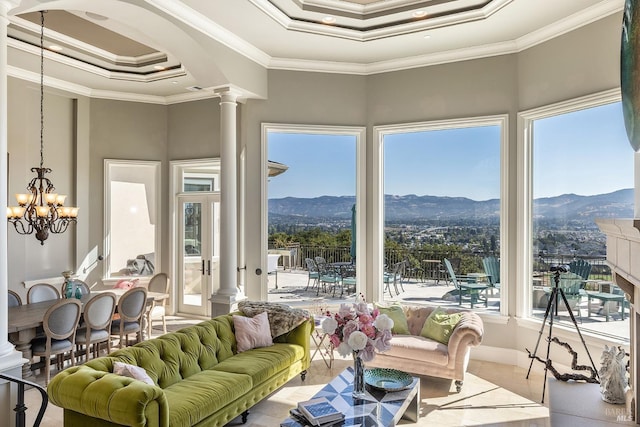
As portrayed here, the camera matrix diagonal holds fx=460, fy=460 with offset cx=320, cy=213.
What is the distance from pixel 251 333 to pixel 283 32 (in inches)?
123

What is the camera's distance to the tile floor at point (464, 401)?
3754 mm

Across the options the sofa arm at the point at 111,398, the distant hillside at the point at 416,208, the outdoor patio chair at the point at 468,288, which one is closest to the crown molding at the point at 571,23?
the distant hillside at the point at 416,208

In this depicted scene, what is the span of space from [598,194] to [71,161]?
6.83 m

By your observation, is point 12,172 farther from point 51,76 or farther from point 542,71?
point 542,71

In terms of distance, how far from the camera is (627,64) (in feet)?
8.34

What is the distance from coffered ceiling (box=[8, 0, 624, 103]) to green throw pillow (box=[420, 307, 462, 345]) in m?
2.96

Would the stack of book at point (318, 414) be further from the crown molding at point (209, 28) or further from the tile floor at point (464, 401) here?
the crown molding at point (209, 28)

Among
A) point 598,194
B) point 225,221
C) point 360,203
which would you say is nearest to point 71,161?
point 225,221

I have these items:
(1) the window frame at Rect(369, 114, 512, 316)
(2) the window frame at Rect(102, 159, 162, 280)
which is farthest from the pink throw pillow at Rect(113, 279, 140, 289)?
(1) the window frame at Rect(369, 114, 512, 316)

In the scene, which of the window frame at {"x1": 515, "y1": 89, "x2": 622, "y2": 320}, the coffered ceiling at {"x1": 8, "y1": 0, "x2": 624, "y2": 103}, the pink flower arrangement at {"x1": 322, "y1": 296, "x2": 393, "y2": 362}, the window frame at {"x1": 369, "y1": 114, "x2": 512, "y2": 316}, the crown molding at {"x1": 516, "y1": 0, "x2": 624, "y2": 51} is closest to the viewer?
the pink flower arrangement at {"x1": 322, "y1": 296, "x2": 393, "y2": 362}

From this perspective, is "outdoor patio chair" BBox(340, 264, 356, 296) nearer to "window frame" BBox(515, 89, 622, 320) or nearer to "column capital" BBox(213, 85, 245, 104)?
"window frame" BBox(515, 89, 622, 320)

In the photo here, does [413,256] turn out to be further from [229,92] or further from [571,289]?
[229,92]

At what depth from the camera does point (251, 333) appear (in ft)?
14.4

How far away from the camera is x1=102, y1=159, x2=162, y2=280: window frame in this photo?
713 cm
